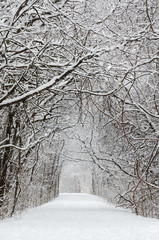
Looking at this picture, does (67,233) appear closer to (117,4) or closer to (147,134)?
(147,134)

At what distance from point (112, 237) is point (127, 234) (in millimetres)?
280

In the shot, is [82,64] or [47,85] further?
[82,64]

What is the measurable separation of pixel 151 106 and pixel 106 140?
2380 mm

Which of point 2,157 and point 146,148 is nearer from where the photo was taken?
point 2,157

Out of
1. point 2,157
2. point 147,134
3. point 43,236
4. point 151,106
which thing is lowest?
point 43,236

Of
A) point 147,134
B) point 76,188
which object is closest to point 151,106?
point 147,134

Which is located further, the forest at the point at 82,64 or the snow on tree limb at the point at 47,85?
the forest at the point at 82,64

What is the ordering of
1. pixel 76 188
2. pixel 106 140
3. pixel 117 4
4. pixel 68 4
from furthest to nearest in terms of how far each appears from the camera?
pixel 76 188, pixel 106 140, pixel 68 4, pixel 117 4

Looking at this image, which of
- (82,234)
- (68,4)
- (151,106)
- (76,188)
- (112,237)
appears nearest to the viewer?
(112,237)

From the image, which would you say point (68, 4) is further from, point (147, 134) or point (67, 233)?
point (67, 233)

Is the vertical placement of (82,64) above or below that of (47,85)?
above

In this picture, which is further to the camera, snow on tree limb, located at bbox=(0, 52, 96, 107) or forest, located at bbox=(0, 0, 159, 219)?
forest, located at bbox=(0, 0, 159, 219)

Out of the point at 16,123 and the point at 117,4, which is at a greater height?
the point at 117,4

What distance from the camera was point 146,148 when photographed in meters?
6.79
